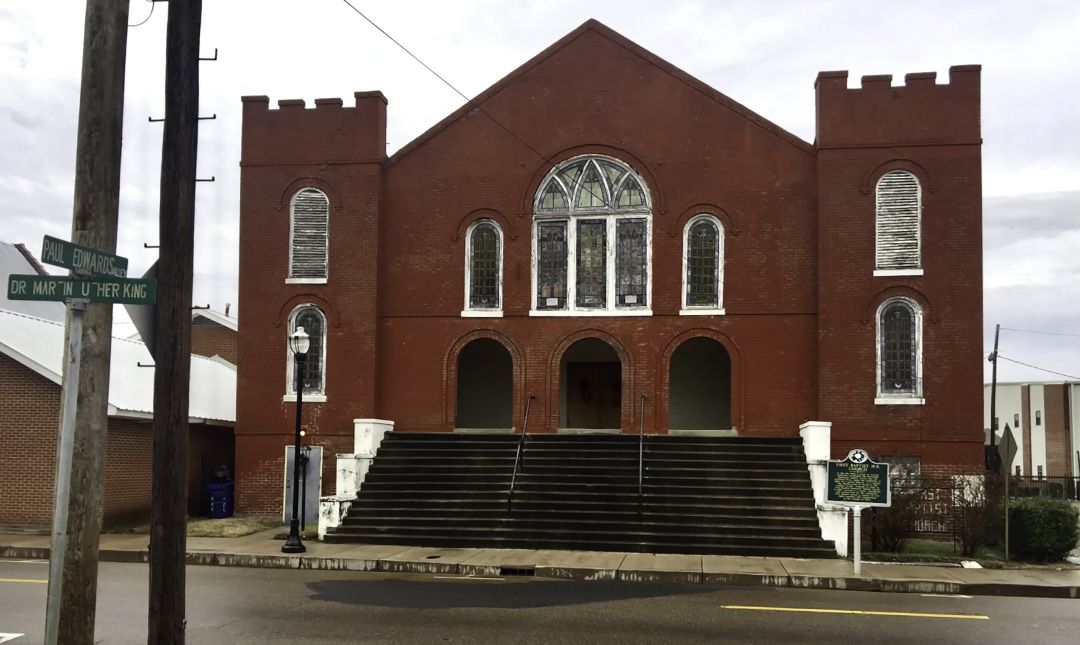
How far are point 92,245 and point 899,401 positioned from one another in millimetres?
18186

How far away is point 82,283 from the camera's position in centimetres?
727

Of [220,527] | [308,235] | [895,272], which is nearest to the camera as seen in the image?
[220,527]

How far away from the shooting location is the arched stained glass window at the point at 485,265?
24.6 metres

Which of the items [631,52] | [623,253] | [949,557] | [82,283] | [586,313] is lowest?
[949,557]

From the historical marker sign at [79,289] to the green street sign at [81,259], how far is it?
13cm

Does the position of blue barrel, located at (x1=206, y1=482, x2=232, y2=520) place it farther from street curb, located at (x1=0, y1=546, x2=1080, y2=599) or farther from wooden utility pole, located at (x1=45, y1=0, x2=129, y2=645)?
wooden utility pole, located at (x1=45, y1=0, x2=129, y2=645)

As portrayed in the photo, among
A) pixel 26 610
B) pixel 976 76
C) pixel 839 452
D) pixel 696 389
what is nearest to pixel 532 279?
pixel 696 389

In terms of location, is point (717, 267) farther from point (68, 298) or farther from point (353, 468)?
point (68, 298)

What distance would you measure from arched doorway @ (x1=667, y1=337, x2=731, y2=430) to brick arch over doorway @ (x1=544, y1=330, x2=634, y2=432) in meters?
3.71

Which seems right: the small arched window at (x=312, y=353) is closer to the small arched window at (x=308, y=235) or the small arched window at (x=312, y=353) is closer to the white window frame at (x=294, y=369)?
the white window frame at (x=294, y=369)

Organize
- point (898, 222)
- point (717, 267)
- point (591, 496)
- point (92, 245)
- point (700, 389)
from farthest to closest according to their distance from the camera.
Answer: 1. point (700, 389)
2. point (717, 267)
3. point (898, 222)
4. point (591, 496)
5. point (92, 245)

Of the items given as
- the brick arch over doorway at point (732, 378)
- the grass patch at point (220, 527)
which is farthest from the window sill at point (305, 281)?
the brick arch over doorway at point (732, 378)

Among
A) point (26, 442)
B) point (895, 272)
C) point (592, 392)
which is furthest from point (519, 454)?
point (26, 442)

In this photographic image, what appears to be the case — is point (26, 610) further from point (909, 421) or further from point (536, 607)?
point (909, 421)
